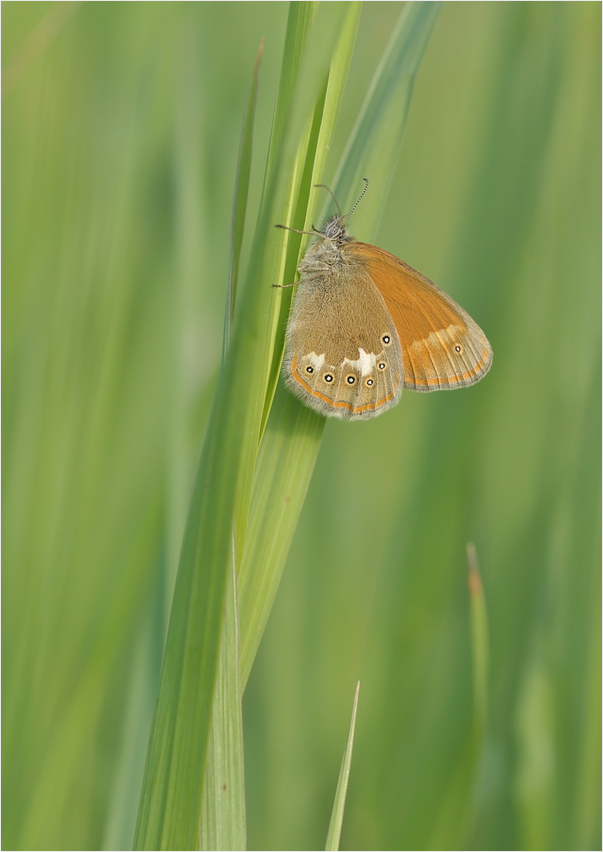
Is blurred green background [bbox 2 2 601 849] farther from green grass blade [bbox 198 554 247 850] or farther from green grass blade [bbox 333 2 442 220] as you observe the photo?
green grass blade [bbox 333 2 442 220]

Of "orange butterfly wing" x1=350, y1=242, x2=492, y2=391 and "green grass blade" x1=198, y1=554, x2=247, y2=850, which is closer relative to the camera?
"green grass blade" x1=198, y1=554, x2=247, y2=850

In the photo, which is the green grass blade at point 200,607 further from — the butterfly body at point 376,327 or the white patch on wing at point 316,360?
the butterfly body at point 376,327

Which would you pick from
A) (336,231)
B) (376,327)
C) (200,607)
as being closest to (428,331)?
(376,327)

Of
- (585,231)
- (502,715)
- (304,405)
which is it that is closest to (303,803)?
(502,715)

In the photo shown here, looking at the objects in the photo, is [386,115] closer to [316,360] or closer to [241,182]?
[241,182]

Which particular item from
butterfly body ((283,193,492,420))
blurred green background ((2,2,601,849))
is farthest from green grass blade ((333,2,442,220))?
blurred green background ((2,2,601,849))

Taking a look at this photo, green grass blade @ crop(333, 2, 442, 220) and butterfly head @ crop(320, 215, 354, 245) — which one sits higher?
green grass blade @ crop(333, 2, 442, 220)

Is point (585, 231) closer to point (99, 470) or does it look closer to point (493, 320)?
point (493, 320)
